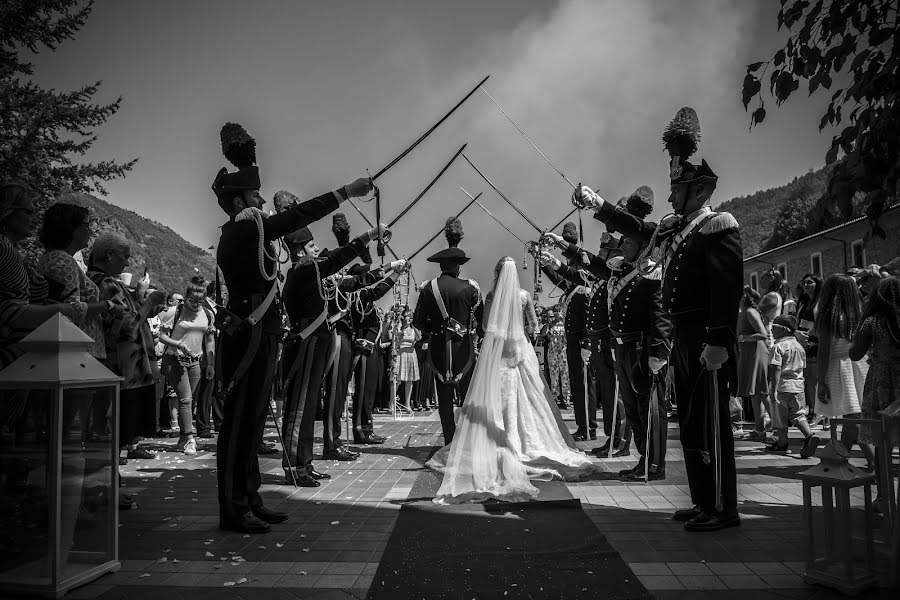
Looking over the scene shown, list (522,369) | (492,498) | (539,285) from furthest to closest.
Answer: (539,285), (522,369), (492,498)

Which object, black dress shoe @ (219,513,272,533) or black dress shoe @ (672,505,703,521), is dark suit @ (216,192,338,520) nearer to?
black dress shoe @ (219,513,272,533)

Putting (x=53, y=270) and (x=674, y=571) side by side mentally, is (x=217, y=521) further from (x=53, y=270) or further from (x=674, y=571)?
(x=674, y=571)

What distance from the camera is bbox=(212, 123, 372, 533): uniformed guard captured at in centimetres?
474

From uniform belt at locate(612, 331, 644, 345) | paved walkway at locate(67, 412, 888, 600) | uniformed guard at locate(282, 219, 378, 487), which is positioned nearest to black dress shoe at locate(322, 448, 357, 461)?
paved walkway at locate(67, 412, 888, 600)

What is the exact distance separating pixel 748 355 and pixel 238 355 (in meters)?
7.14

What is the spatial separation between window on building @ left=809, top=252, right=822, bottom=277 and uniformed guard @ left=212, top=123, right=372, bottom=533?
44417mm

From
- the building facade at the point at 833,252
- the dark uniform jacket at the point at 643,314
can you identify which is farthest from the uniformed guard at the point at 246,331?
the building facade at the point at 833,252

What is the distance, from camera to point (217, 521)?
5062mm

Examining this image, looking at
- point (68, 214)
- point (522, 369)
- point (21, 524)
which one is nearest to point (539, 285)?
point (522, 369)

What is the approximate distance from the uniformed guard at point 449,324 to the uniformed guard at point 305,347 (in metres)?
1.68

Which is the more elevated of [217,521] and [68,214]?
[68,214]

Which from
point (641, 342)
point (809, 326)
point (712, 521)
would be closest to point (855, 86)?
point (712, 521)

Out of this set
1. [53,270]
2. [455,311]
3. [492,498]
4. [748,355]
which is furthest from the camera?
[748,355]

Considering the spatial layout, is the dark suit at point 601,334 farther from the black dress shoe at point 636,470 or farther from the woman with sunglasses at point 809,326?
the woman with sunglasses at point 809,326
